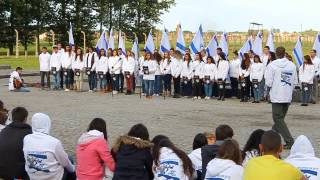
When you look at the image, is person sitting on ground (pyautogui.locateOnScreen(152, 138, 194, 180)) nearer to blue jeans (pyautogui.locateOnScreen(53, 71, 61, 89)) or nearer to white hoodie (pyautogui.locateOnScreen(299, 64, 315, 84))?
white hoodie (pyautogui.locateOnScreen(299, 64, 315, 84))

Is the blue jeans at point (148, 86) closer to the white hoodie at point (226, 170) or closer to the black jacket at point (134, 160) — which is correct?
the black jacket at point (134, 160)

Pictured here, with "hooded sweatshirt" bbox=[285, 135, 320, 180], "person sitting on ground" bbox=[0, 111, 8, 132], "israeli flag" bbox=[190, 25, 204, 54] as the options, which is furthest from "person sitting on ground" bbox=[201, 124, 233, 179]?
"israeli flag" bbox=[190, 25, 204, 54]

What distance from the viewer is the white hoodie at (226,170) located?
6.48 metres

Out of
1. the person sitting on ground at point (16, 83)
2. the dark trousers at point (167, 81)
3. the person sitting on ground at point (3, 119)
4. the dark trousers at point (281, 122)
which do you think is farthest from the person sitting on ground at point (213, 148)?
the person sitting on ground at point (16, 83)

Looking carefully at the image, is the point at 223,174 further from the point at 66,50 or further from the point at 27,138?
the point at 66,50

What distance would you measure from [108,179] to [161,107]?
12469mm

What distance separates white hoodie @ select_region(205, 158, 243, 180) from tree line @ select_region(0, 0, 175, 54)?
52.1m

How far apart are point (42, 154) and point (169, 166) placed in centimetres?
180

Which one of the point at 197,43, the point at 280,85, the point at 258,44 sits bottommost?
the point at 280,85

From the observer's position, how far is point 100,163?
8.02m

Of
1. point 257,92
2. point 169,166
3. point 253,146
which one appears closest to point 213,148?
point 253,146

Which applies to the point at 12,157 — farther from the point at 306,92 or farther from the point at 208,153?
the point at 306,92

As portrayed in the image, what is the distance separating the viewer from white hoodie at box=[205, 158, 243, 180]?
6477 mm

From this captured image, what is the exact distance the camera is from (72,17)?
195 feet
